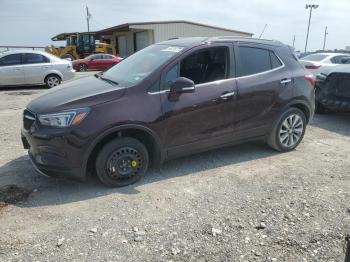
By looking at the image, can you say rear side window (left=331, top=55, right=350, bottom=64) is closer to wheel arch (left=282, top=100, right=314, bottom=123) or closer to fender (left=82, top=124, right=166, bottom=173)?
wheel arch (left=282, top=100, right=314, bottom=123)

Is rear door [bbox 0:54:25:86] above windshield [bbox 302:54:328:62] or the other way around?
the other way around

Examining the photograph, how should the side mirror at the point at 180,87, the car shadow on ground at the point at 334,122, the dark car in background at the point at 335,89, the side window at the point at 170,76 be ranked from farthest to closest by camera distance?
the dark car in background at the point at 335,89 → the car shadow on ground at the point at 334,122 → the side window at the point at 170,76 → the side mirror at the point at 180,87

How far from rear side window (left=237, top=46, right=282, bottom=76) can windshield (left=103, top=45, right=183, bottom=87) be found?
0.95 metres

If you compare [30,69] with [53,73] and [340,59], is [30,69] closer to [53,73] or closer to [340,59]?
[53,73]

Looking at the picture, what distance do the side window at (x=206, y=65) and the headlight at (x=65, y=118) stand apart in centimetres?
142

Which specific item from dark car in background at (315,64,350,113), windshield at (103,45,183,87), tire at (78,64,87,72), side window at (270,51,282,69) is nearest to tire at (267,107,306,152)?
side window at (270,51,282,69)

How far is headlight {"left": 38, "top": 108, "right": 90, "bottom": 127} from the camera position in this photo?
4004 millimetres

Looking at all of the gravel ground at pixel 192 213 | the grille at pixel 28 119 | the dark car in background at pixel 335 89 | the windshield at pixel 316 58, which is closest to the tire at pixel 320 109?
the dark car in background at pixel 335 89

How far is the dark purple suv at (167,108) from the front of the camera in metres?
4.07

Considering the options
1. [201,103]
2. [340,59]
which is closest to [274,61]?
[201,103]

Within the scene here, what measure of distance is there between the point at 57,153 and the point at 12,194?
0.77m

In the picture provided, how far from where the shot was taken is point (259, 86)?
5.20 meters

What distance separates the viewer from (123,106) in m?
4.22

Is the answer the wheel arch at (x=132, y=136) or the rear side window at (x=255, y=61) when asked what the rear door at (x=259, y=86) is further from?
the wheel arch at (x=132, y=136)
